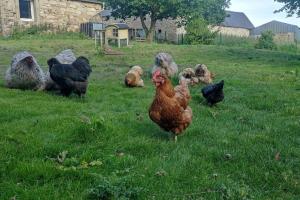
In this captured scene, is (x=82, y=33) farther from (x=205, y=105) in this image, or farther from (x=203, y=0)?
(x=205, y=105)

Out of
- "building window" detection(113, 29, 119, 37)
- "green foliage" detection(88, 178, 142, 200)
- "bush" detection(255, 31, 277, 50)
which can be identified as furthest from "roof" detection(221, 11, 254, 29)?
"green foliage" detection(88, 178, 142, 200)

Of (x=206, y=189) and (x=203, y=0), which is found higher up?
(x=203, y=0)

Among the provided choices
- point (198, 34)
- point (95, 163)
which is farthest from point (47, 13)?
point (95, 163)

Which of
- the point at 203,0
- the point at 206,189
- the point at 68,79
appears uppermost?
the point at 203,0

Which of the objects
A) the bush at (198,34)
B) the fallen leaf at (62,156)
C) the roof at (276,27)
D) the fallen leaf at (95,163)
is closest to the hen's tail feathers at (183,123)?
the fallen leaf at (95,163)

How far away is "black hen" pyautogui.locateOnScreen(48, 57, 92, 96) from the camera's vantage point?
9648 millimetres

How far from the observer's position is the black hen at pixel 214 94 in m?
9.67

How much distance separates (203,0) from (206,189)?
143ft

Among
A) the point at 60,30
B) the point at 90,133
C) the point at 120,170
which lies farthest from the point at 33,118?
the point at 60,30

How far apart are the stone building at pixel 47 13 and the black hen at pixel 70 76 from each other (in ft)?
81.4

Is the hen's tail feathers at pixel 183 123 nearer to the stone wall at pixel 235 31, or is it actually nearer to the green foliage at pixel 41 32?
the green foliage at pixel 41 32

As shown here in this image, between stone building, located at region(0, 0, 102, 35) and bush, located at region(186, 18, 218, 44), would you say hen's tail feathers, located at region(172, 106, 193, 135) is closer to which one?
stone building, located at region(0, 0, 102, 35)

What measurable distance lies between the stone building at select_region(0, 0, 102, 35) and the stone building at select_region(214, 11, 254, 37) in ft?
141

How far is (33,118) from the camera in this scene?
297 inches
